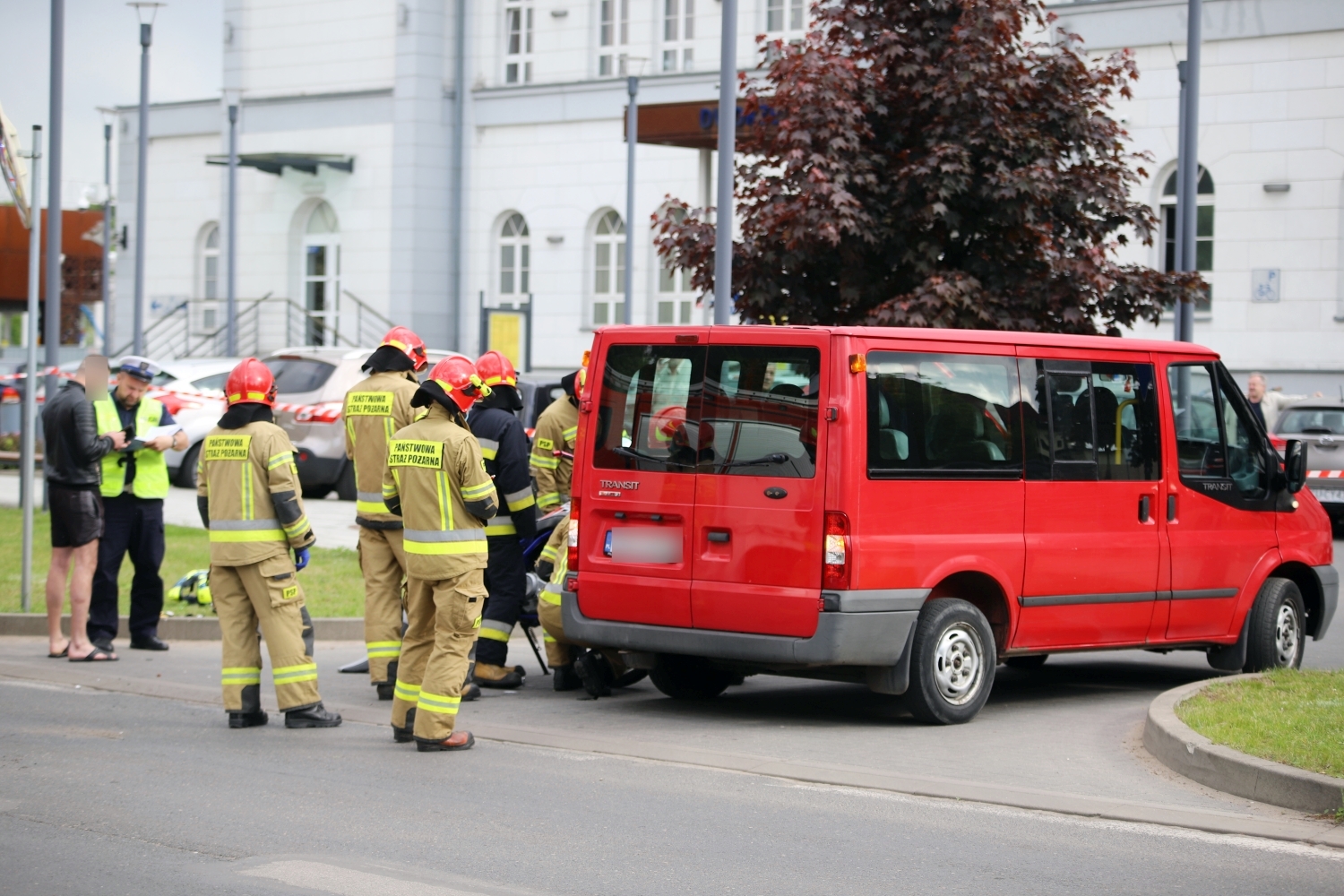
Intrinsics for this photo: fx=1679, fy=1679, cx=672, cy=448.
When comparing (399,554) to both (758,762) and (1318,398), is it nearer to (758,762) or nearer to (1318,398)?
(758,762)

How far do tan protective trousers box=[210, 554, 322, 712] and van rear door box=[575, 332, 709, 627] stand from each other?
1512 millimetres

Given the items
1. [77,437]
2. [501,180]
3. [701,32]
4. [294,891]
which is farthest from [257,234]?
[294,891]

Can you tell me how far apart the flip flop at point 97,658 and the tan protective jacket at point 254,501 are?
2734 mm

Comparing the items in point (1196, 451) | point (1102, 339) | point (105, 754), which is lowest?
point (105, 754)

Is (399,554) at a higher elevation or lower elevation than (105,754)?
higher

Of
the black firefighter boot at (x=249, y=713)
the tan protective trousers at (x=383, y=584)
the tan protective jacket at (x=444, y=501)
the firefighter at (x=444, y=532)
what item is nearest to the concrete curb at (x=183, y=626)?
the tan protective trousers at (x=383, y=584)

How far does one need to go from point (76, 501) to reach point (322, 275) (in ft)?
95.8

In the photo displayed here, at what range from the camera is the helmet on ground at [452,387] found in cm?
808

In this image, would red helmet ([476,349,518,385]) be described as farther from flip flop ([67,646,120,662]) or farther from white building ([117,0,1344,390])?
white building ([117,0,1344,390])

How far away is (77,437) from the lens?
1081cm

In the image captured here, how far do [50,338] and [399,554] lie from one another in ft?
33.9

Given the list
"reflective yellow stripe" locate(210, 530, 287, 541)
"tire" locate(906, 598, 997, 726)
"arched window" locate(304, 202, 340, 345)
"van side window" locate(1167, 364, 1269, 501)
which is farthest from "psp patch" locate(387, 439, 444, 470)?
"arched window" locate(304, 202, 340, 345)

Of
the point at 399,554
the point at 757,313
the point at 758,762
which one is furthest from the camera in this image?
the point at 757,313

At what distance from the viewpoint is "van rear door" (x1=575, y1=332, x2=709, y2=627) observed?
28.6 feet
